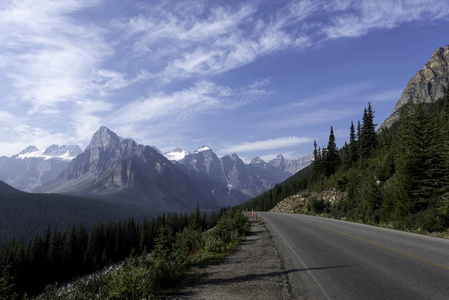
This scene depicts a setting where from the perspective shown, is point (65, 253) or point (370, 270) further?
point (65, 253)

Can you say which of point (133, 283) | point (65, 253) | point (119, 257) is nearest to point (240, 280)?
point (133, 283)

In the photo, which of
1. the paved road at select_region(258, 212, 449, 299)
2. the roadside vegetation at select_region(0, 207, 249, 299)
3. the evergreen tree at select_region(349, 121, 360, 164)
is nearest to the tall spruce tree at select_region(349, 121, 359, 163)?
the evergreen tree at select_region(349, 121, 360, 164)

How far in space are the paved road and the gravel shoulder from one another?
416 mm

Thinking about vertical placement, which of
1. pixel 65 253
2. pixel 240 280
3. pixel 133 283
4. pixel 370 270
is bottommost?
pixel 65 253

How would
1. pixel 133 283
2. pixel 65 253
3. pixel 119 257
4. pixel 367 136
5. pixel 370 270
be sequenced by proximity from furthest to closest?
pixel 119 257, pixel 65 253, pixel 367 136, pixel 370 270, pixel 133 283

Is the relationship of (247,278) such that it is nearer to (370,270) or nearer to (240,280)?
(240,280)

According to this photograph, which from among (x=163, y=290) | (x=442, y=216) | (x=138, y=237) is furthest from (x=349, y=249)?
(x=138, y=237)

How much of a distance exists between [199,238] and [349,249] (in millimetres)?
8269

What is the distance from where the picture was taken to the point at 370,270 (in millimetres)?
7750

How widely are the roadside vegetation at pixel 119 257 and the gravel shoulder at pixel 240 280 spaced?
72 centimetres

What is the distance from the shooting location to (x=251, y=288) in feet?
23.1

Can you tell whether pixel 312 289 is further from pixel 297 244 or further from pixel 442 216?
pixel 442 216

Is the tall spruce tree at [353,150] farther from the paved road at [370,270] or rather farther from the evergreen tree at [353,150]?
the paved road at [370,270]

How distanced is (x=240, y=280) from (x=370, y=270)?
3867 mm
